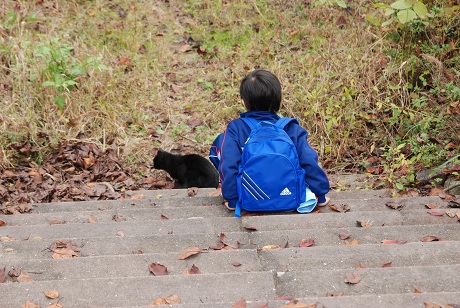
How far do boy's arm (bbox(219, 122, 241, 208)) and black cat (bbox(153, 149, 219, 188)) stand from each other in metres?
1.50

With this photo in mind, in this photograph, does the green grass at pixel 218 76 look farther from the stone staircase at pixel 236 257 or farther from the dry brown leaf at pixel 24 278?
the dry brown leaf at pixel 24 278

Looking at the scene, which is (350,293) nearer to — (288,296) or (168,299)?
(288,296)

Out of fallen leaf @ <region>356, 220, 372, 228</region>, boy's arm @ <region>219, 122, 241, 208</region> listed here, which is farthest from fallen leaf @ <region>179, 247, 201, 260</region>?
fallen leaf @ <region>356, 220, 372, 228</region>

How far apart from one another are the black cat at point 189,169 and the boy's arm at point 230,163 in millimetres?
1503

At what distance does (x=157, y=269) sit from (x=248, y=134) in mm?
1567

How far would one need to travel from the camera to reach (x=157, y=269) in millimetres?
3137

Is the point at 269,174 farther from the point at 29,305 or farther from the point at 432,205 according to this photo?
the point at 29,305

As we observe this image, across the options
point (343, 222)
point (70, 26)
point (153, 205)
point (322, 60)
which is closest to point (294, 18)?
point (322, 60)

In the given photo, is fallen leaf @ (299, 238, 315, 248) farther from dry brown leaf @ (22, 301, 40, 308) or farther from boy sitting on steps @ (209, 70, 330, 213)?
dry brown leaf @ (22, 301, 40, 308)

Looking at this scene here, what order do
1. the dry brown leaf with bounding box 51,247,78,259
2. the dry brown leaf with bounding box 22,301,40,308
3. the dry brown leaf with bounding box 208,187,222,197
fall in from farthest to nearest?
the dry brown leaf with bounding box 208,187,222,197
the dry brown leaf with bounding box 51,247,78,259
the dry brown leaf with bounding box 22,301,40,308

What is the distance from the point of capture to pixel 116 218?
4.47m

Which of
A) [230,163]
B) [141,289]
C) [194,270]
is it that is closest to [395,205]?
[230,163]

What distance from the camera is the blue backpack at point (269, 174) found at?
13.8ft

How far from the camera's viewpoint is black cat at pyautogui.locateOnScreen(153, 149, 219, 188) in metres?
5.92
